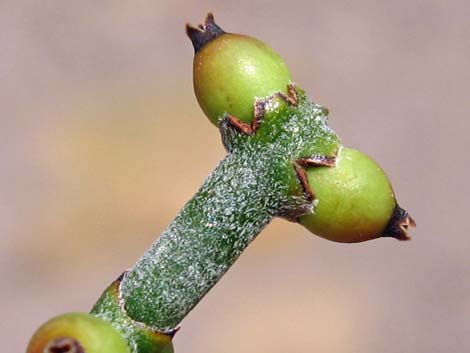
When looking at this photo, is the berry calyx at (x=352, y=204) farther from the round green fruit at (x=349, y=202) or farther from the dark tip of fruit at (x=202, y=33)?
the dark tip of fruit at (x=202, y=33)

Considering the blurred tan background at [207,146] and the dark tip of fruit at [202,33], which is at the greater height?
the blurred tan background at [207,146]

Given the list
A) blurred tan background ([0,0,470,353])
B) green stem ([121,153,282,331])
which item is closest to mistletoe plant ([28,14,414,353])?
green stem ([121,153,282,331])

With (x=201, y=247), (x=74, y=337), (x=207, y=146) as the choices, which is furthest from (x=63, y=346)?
(x=207, y=146)

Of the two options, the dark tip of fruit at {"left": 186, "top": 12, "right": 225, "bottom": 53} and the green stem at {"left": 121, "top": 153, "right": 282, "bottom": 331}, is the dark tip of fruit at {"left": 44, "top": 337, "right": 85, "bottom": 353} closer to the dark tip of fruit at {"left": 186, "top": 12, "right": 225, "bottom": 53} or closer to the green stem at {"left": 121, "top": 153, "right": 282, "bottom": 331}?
the green stem at {"left": 121, "top": 153, "right": 282, "bottom": 331}

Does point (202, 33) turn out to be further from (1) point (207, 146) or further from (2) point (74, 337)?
(1) point (207, 146)

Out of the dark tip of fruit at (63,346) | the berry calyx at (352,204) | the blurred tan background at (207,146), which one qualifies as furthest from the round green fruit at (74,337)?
the blurred tan background at (207,146)
